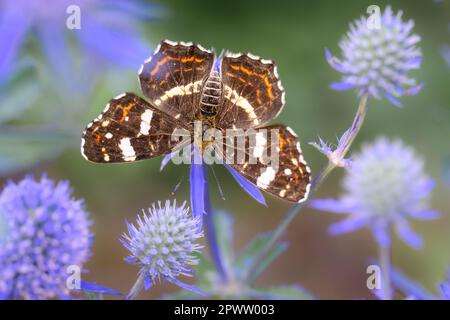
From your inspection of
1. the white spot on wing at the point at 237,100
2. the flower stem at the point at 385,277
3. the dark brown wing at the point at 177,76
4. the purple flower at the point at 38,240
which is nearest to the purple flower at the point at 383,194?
the flower stem at the point at 385,277

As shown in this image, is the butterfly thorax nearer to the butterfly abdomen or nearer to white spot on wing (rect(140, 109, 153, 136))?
the butterfly abdomen

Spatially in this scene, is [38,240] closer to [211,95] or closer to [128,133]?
[128,133]

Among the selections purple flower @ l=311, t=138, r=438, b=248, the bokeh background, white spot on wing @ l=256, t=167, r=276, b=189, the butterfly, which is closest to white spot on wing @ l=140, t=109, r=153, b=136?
the butterfly

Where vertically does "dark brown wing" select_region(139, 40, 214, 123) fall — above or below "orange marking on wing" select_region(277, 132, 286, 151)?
above

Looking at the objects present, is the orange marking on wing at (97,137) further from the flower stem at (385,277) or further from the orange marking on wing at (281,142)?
the flower stem at (385,277)

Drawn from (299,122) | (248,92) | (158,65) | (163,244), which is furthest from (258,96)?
(299,122)
